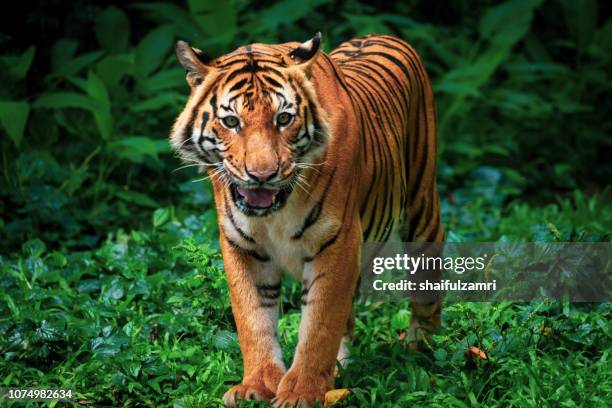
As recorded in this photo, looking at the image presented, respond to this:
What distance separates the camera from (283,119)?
3.84 metres

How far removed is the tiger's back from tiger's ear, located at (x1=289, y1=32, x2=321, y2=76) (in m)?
0.47

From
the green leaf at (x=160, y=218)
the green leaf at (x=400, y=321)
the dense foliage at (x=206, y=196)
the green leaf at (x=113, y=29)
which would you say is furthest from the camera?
the green leaf at (x=113, y=29)

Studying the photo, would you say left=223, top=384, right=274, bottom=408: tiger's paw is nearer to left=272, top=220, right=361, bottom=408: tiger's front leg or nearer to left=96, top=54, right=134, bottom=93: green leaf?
left=272, top=220, right=361, bottom=408: tiger's front leg

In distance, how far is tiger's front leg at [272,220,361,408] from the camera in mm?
4027

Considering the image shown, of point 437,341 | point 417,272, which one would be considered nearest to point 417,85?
point 417,272

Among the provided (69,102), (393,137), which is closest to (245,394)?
(393,137)

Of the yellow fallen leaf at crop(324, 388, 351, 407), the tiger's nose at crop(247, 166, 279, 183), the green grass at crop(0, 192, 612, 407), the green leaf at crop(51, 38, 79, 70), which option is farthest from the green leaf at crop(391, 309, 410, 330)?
the green leaf at crop(51, 38, 79, 70)

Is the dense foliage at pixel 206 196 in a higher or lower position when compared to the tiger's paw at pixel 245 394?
higher

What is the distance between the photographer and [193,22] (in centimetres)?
809

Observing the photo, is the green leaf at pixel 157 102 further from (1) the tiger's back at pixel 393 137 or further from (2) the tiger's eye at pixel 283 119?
(2) the tiger's eye at pixel 283 119

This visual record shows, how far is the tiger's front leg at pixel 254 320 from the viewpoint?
4074mm

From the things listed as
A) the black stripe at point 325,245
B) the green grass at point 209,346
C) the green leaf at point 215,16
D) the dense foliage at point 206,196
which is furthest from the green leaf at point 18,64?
the black stripe at point 325,245

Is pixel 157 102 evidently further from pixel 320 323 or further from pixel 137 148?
pixel 320 323

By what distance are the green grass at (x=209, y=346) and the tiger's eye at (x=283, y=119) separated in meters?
1.16
